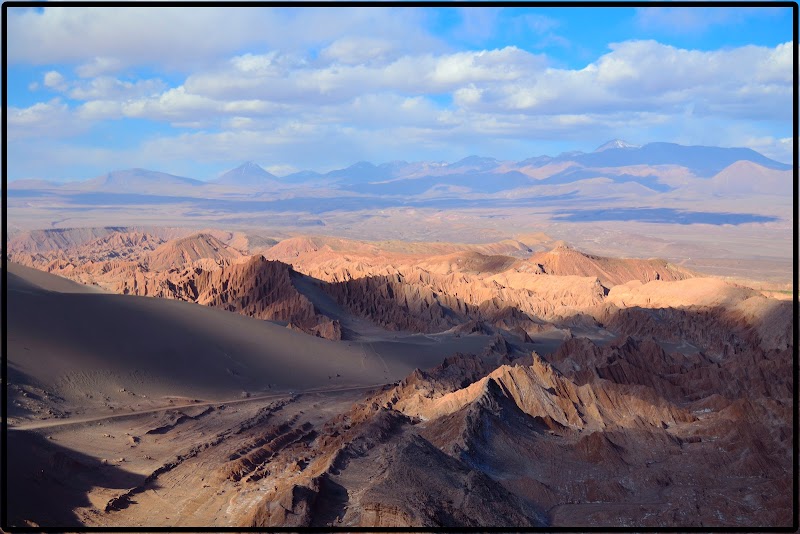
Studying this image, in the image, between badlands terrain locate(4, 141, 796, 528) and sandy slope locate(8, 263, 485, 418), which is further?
sandy slope locate(8, 263, 485, 418)

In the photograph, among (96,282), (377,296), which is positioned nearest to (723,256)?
(377,296)

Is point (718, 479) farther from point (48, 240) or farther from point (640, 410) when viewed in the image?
point (48, 240)

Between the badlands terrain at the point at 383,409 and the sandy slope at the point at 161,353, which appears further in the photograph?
the sandy slope at the point at 161,353

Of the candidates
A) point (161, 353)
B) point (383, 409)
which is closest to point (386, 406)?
point (383, 409)

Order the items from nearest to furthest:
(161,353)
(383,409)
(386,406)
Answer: (383,409)
(386,406)
(161,353)

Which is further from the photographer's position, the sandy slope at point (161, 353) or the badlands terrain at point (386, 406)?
the sandy slope at point (161, 353)

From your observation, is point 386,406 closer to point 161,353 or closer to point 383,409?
point 383,409

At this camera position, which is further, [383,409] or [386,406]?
[386,406]

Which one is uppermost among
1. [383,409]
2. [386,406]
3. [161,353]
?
[161,353]
